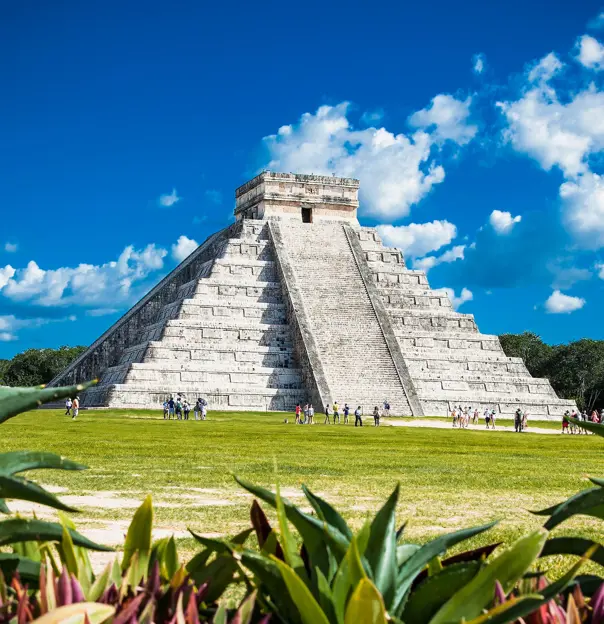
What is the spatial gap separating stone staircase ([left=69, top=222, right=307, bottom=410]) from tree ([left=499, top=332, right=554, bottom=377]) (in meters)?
39.0

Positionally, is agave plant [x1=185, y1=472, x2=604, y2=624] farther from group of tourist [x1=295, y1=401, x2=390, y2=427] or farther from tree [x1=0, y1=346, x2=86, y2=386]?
tree [x1=0, y1=346, x2=86, y2=386]

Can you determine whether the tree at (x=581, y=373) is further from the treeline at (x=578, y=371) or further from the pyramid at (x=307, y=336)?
the pyramid at (x=307, y=336)

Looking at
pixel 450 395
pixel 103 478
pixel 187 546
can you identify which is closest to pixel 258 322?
pixel 450 395

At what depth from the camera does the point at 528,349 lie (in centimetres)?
7400

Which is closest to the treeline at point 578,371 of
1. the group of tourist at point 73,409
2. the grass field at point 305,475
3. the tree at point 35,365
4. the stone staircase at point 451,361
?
the stone staircase at point 451,361

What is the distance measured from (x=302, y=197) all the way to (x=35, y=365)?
4383 centimetres

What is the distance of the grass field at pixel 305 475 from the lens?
713 cm

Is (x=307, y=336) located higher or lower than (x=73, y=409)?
higher

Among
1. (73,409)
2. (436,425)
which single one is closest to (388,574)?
(73,409)

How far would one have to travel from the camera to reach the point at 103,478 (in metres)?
9.93

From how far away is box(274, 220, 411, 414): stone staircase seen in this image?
A: 33.2 meters

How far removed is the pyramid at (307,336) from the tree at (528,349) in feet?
111

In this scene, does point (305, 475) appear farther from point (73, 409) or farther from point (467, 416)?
point (467, 416)

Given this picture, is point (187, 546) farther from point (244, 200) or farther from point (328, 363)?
point (244, 200)
